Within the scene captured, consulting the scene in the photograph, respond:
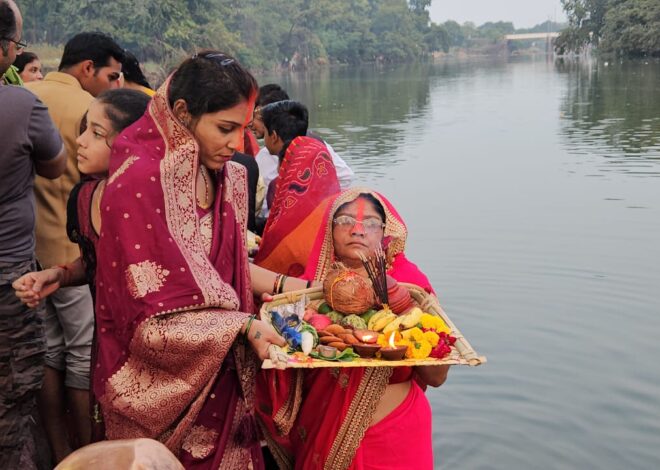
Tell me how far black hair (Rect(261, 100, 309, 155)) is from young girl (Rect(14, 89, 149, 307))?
193cm

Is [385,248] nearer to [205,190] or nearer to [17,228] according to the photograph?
[205,190]

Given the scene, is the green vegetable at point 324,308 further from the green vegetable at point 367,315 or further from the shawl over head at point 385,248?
the shawl over head at point 385,248

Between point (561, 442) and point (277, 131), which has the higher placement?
point (277, 131)

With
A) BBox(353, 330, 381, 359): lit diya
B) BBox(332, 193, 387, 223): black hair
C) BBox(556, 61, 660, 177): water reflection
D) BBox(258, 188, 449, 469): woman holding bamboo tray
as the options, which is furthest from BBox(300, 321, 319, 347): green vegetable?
BBox(556, 61, 660, 177): water reflection

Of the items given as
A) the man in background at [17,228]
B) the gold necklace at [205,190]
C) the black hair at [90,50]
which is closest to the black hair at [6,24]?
the man in background at [17,228]

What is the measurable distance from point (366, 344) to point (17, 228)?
138 centimetres

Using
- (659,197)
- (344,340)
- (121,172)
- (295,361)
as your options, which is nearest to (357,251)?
(344,340)

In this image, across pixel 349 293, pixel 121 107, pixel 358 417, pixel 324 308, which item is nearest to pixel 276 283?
pixel 324 308

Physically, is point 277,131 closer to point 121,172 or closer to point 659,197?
point 121,172

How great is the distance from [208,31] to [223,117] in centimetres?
5817

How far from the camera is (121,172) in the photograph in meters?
2.69

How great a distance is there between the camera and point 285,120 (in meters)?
5.00

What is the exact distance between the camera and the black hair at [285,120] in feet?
16.3

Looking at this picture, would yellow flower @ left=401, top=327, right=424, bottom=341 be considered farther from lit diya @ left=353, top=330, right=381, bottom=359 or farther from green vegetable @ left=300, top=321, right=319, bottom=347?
green vegetable @ left=300, top=321, right=319, bottom=347
